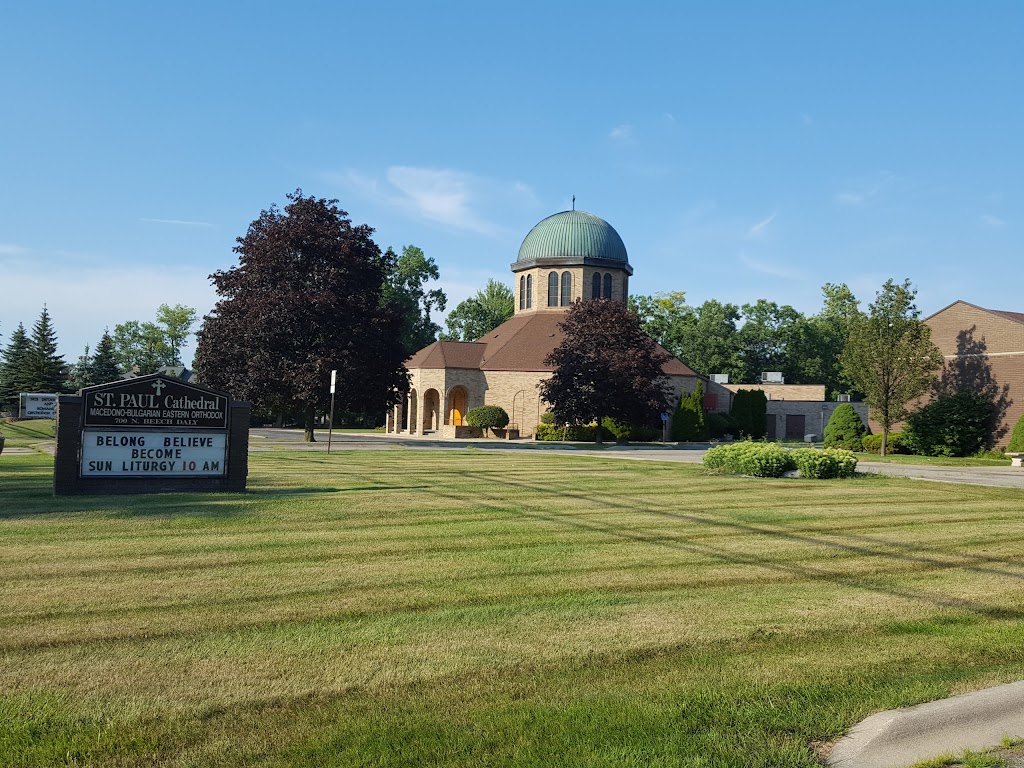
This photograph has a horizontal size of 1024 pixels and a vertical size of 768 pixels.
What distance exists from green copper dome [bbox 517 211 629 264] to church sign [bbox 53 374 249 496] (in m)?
49.7

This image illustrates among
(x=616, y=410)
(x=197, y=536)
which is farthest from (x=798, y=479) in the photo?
(x=616, y=410)

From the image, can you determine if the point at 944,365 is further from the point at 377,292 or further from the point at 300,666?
the point at 300,666

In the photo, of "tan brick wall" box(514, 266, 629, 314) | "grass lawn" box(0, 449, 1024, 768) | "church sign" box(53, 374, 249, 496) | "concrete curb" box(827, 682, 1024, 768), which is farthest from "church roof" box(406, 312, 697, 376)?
"concrete curb" box(827, 682, 1024, 768)

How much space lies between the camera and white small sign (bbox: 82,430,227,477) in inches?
582

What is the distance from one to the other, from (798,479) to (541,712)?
59.7 feet

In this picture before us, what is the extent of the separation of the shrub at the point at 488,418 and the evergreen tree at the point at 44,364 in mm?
38492

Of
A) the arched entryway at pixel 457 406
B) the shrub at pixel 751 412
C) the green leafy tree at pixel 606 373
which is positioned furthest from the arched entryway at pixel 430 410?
the shrub at pixel 751 412

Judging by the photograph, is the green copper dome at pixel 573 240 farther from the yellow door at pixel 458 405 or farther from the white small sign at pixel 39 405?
the white small sign at pixel 39 405

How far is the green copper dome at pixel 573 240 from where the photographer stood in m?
64.2

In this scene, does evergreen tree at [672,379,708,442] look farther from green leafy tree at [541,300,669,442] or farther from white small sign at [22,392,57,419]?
white small sign at [22,392,57,419]

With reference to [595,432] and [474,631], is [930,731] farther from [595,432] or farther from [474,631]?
[595,432]

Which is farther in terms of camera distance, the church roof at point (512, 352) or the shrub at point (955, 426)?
the church roof at point (512, 352)

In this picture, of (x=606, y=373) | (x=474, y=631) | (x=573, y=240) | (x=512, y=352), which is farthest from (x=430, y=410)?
(x=474, y=631)

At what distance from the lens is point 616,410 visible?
45844mm
